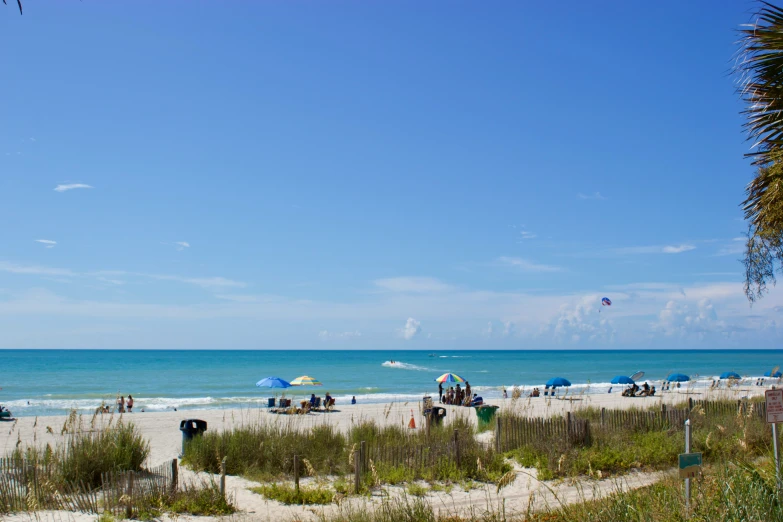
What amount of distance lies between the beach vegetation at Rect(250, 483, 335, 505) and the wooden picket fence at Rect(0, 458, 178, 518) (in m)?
1.67

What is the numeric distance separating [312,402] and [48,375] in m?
58.9

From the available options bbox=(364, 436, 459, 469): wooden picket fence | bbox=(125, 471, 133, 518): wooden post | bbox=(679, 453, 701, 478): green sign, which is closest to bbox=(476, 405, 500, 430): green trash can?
bbox=(364, 436, 459, 469): wooden picket fence

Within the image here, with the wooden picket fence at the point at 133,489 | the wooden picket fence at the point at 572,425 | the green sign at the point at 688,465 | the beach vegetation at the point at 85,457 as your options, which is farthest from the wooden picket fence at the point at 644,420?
the beach vegetation at the point at 85,457

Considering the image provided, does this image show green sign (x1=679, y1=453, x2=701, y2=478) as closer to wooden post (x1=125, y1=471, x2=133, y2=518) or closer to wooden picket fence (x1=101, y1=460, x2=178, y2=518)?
wooden picket fence (x1=101, y1=460, x2=178, y2=518)

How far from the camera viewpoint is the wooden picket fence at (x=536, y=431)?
13492mm

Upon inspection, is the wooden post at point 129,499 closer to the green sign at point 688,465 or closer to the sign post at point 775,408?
the green sign at point 688,465

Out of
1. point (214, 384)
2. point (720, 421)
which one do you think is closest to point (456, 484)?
point (720, 421)

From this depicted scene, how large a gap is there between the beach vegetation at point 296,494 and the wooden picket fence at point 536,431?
464 centimetres

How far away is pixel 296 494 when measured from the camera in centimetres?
1059

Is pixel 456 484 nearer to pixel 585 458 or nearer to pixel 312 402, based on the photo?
pixel 585 458

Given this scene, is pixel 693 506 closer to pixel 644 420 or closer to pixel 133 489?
pixel 133 489

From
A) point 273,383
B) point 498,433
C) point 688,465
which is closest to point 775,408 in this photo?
point 688,465

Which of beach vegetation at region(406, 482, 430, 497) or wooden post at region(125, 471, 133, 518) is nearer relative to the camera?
wooden post at region(125, 471, 133, 518)

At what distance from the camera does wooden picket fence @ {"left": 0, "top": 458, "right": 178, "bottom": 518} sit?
8938 mm
